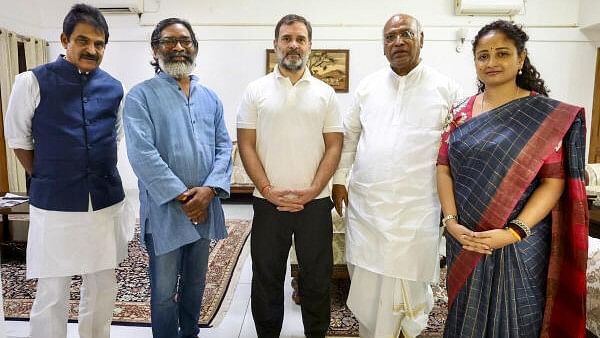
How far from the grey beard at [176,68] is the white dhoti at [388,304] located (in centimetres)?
118

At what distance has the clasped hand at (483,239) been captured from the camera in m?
1.35

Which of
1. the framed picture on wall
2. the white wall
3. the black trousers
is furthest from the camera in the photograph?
the framed picture on wall

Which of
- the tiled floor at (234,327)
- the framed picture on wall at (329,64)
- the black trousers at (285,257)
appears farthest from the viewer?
the framed picture on wall at (329,64)

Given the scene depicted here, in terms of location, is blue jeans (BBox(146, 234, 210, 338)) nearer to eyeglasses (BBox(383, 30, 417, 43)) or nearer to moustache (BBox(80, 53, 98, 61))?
moustache (BBox(80, 53, 98, 61))

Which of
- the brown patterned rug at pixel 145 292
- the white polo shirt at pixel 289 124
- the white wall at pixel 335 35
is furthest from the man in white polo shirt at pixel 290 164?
the white wall at pixel 335 35

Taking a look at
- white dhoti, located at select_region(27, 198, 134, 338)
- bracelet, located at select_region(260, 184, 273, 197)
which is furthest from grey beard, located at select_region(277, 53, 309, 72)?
white dhoti, located at select_region(27, 198, 134, 338)

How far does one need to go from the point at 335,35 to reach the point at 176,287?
186 inches

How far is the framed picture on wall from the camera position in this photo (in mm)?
5781

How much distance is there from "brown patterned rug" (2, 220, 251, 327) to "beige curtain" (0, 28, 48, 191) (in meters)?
2.27

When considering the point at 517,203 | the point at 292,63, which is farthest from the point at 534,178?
the point at 292,63

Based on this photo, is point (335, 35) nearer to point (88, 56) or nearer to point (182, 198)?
point (88, 56)

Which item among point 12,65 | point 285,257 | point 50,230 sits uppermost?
point 12,65

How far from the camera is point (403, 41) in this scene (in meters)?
1.74

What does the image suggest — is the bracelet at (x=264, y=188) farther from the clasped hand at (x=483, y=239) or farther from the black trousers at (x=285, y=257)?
the clasped hand at (x=483, y=239)
